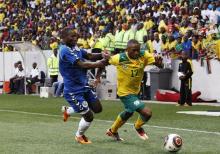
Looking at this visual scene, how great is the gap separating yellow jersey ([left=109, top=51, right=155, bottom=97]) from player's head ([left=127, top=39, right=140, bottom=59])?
0.30 feet

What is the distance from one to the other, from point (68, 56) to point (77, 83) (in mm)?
585

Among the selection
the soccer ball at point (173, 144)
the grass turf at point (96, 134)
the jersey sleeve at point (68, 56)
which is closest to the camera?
the soccer ball at point (173, 144)

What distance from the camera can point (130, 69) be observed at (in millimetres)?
11227

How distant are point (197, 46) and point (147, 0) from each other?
797 centimetres

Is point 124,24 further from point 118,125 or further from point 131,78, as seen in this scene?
point 118,125

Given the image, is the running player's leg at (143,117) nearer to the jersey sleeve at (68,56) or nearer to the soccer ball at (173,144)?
the soccer ball at (173,144)

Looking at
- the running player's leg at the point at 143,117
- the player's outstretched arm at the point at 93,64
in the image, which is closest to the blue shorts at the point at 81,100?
the player's outstretched arm at the point at 93,64

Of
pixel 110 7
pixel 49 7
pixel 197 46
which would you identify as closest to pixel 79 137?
pixel 197 46

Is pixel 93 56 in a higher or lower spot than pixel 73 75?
higher

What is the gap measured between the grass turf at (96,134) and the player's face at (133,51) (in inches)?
61.6

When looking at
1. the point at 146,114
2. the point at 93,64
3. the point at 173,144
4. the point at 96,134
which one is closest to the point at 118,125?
the point at 146,114

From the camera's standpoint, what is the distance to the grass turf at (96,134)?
10180mm

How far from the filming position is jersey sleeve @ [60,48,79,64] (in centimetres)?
1078

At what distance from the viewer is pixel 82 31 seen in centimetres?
3195
